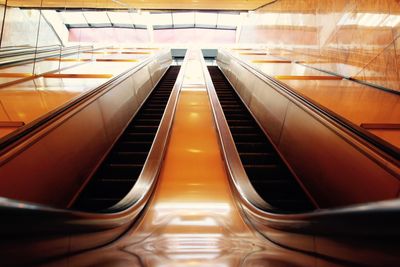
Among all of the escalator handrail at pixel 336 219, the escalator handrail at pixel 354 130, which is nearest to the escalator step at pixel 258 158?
the escalator handrail at pixel 354 130

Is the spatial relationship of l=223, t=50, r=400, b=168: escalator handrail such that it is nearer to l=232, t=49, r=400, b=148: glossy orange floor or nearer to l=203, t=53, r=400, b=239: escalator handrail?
l=232, t=49, r=400, b=148: glossy orange floor

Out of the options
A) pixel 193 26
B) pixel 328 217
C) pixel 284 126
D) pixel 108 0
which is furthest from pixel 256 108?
pixel 193 26

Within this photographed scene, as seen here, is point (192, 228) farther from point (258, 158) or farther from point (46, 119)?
point (258, 158)

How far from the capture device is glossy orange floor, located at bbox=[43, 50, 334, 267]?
1.74 metres

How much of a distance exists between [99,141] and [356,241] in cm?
335

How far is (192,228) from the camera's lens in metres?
2.39

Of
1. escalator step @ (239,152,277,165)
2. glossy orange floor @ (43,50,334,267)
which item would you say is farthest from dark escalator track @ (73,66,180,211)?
escalator step @ (239,152,277,165)

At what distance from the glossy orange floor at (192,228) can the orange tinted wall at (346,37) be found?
2.80m

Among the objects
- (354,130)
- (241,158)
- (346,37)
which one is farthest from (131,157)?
(346,37)

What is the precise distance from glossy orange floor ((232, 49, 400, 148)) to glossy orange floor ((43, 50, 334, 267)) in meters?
1.56

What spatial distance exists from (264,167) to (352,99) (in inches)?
64.0

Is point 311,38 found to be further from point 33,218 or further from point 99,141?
point 33,218

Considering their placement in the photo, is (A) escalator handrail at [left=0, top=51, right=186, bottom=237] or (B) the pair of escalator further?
(B) the pair of escalator

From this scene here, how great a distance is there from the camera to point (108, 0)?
11.0 metres
